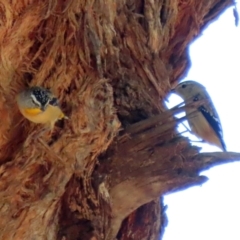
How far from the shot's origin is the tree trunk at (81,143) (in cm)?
313

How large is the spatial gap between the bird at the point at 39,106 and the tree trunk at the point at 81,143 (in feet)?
0.26

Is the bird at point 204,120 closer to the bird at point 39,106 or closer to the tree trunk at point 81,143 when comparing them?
the tree trunk at point 81,143

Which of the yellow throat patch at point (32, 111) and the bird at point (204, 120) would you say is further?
the bird at point (204, 120)

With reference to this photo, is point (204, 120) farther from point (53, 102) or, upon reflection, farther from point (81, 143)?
point (53, 102)

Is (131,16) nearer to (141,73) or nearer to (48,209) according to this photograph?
(141,73)

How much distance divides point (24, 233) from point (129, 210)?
23.1 inches

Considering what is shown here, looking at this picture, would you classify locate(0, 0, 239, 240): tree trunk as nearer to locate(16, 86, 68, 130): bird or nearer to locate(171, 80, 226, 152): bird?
locate(16, 86, 68, 130): bird

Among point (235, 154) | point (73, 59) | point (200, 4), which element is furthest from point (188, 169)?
point (200, 4)

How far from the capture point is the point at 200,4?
14.2 ft

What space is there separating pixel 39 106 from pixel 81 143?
311mm

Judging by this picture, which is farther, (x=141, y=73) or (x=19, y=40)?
(x=141, y=73)

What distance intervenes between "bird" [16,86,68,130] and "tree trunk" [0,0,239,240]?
0.08m

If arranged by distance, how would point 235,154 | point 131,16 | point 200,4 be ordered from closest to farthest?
1. point 235,154
2. point 131,16
3. point 200,4

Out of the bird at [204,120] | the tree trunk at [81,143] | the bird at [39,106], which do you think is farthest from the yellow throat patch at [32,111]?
the bird at [204,120]
